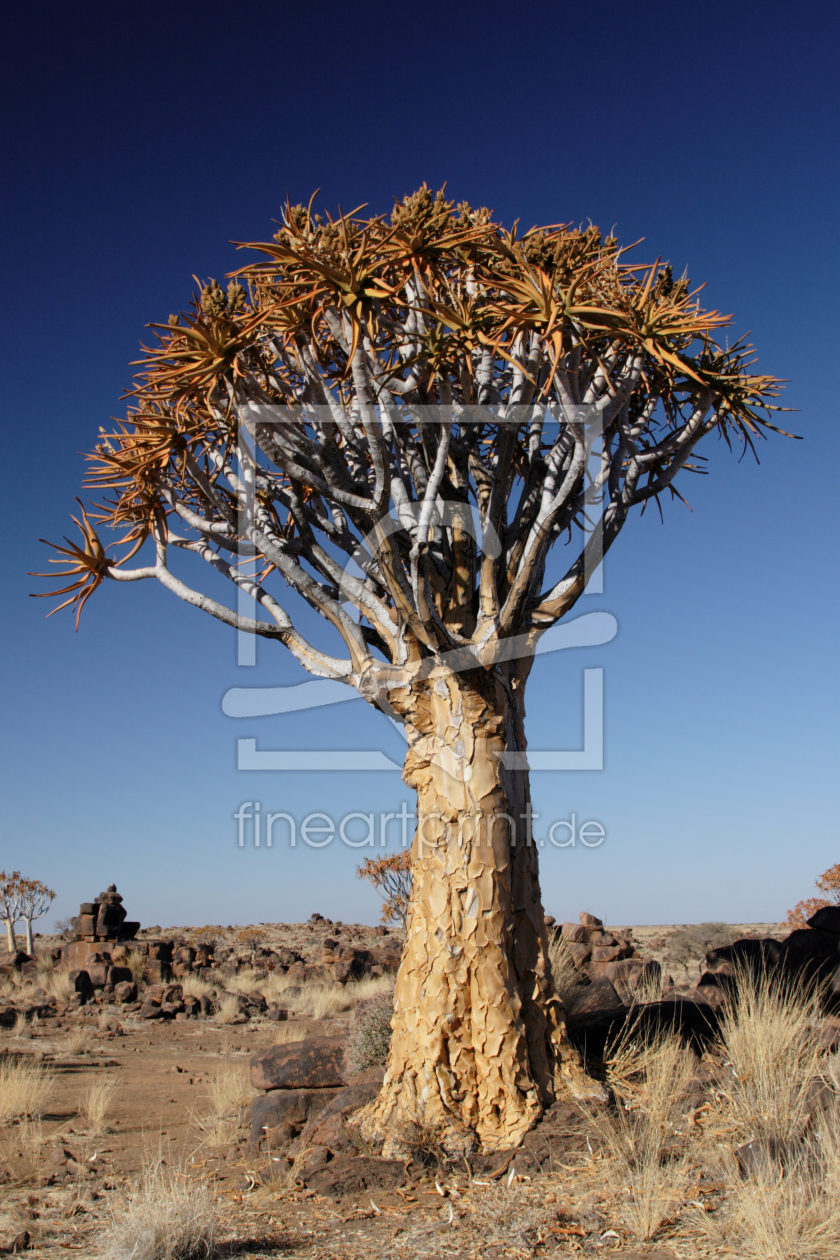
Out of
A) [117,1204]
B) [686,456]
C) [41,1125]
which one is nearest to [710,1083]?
[117,1204]

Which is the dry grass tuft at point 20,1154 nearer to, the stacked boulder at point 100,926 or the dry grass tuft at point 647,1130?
the dry grass tuft at point 647,1130

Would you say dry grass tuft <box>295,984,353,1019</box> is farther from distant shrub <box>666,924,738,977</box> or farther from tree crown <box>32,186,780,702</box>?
tree crown <box>32,186,780,702</box>

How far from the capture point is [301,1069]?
7449 millimetres

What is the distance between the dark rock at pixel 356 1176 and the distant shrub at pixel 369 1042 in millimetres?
1716

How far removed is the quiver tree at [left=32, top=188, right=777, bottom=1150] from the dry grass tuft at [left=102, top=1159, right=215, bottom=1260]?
1.30m

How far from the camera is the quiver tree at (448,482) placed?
5566mm

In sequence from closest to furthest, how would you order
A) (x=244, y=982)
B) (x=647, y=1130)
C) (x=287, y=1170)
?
1. (x=647, y=1130)
2. (x=287, y=1170)
3. (x=244, y=982)

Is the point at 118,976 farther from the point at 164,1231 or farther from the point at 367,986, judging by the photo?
the point at 164,1231

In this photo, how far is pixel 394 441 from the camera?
254 inches

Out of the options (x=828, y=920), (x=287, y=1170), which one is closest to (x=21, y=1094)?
(x=287, y=1170)

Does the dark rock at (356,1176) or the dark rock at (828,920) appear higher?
the dark rock at (828,920)

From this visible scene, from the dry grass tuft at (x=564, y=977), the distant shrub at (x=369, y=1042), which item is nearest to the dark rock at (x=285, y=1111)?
the distant shrub at (x=369, y=1042)

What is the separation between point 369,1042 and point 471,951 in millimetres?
2226

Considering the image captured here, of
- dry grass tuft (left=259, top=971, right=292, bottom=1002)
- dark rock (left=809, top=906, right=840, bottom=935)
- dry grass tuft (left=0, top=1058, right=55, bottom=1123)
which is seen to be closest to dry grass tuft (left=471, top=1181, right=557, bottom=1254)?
dry grass tuft (left=0, top=1058, right=55, bottom=1123)
